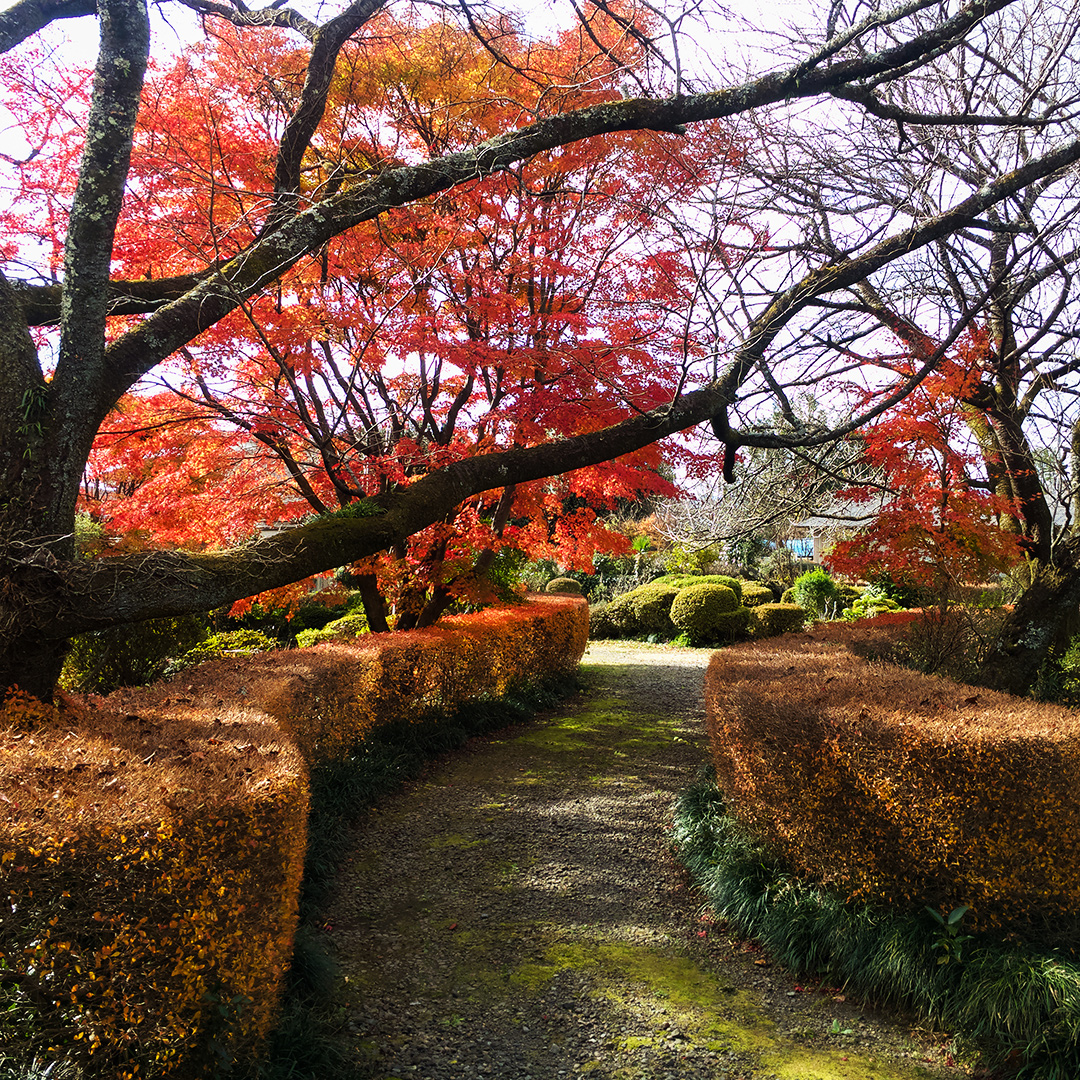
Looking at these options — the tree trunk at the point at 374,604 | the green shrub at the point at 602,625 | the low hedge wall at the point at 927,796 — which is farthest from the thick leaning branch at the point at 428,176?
the green shrub at the point at 602,625

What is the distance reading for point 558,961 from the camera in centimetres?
389

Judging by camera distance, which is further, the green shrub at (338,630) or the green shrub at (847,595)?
the green shrub at (847,595)

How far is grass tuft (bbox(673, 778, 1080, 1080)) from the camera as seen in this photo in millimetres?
3000

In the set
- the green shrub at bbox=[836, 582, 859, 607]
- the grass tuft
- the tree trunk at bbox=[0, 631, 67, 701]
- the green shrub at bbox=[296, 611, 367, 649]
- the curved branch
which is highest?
the curved branch

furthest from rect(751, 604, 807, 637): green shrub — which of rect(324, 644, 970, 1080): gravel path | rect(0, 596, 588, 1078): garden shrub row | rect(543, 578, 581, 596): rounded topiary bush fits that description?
rect(0, 596, 588, 1078): garden shrub row

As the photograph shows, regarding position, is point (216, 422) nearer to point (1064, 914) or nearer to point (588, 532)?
point (588, 532)

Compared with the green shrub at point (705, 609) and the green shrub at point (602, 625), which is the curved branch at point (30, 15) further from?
the green shrub at point (602, 625)

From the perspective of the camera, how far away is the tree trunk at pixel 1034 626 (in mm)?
6121

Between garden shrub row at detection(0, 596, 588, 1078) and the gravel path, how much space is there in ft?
2.92

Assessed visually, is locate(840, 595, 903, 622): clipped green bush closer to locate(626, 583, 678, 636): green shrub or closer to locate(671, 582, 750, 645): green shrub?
Answer: locate(671, 582, 750, 645): green shrub

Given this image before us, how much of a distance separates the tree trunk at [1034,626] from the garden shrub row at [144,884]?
5.61 metres

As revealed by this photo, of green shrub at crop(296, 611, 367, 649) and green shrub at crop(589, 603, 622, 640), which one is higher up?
green shrub at crop(296, 611, 367, 649)

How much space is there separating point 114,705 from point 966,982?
13.8 ft

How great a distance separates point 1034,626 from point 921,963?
12.3ft
